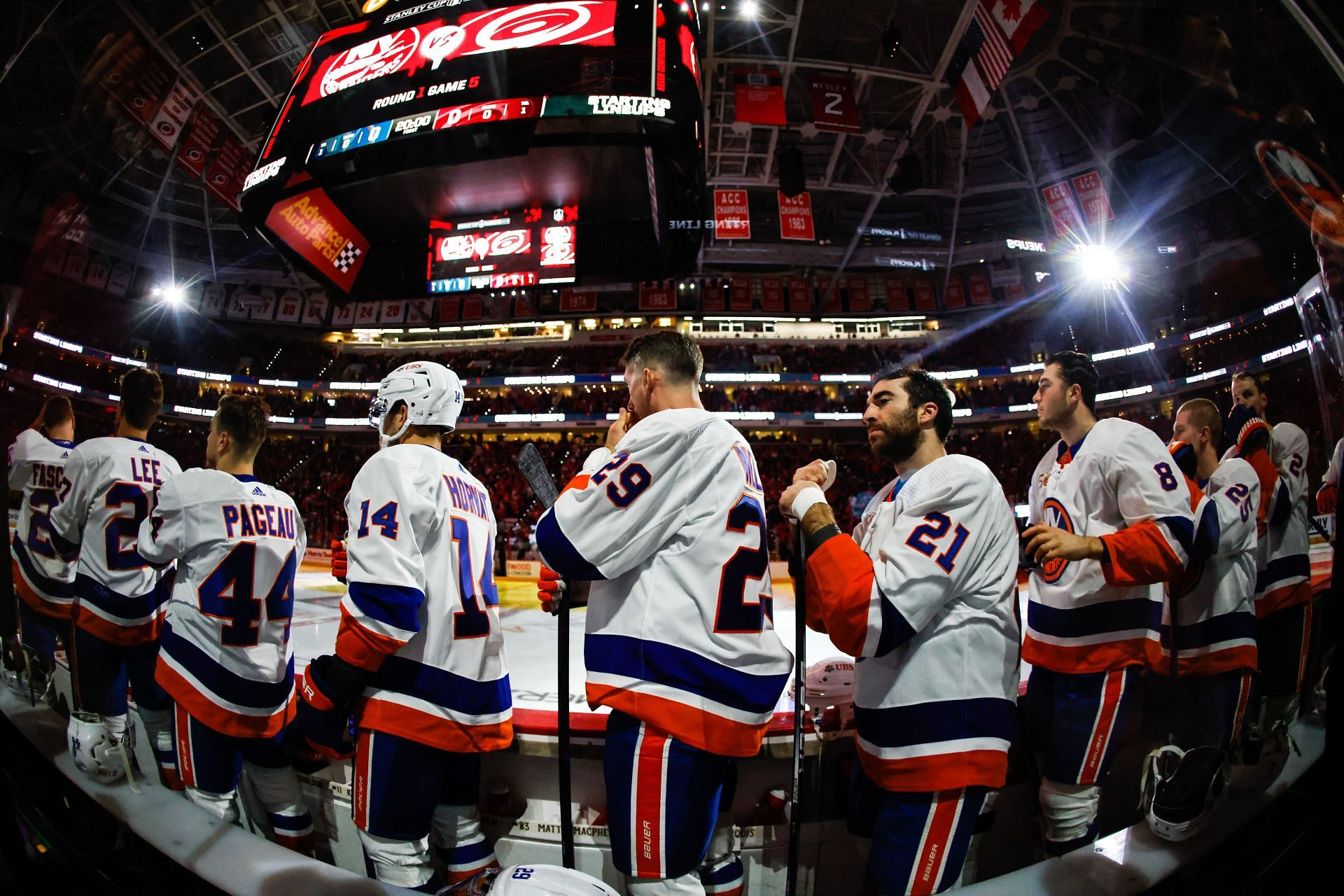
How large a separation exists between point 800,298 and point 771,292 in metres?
0.67

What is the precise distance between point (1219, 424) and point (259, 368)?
122 inches

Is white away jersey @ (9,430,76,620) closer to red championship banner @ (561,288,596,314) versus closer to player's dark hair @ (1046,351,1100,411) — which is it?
player's dark hair @ (1046,351,1100,411)

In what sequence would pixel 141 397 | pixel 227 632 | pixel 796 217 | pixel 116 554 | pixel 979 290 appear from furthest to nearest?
pixel 979 290, pixel 796 217, pixel 227 632, pixel 116 554, pixel 141 397

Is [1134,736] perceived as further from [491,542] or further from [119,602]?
[119,602]

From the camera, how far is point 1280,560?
4.03 feet

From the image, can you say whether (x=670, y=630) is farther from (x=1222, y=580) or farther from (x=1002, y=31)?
(x=1002, y=31)

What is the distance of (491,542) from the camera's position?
176 centimetres

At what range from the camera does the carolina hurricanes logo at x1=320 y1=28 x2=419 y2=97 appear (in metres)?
3.08

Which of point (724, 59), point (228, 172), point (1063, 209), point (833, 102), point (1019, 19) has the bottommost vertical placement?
point (1063, 209)

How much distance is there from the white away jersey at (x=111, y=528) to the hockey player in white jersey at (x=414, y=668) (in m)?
0.60

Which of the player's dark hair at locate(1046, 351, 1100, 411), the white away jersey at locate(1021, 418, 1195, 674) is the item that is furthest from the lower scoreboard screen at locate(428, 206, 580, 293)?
the white away jersey at locate(1021, 418, 1195, 674)

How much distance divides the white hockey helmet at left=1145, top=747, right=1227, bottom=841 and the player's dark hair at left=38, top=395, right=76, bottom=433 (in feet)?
8.88

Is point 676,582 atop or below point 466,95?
below

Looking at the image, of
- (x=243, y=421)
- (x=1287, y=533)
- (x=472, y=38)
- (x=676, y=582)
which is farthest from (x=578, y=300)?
(x=1287, y=533)
